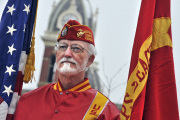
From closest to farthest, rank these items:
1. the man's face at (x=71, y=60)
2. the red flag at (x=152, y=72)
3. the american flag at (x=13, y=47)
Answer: the red flag at (x=152, y=72) → the american flag at (x=13, y=47) → the man's face at (x=71, y=60)

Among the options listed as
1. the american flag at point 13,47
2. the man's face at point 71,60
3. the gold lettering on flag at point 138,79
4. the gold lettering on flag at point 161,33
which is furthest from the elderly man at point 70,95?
the gold lettering on flag at point 161,33

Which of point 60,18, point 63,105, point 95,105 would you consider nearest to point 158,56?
point 95,105

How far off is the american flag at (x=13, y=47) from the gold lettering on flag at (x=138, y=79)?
1.17m

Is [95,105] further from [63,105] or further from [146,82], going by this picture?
[146,82]

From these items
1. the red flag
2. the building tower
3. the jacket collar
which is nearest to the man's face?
the jacket collar

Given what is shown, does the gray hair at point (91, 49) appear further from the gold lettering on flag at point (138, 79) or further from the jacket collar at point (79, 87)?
the gold lettering on flag at point (138, 79)

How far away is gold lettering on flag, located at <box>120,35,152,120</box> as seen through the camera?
2.21 metres

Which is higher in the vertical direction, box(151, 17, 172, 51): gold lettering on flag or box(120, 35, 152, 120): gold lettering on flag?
box(151, 17, 172, 51): gold lettering on flag

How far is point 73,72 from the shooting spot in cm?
294

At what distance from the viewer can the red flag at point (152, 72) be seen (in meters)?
2.19

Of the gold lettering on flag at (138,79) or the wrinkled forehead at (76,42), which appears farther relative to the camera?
the wrinkled forehead at (76,42)

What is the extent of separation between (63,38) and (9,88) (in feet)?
2.49

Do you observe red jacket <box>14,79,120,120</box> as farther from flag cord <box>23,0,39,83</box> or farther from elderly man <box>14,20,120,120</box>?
flag cord <box>23,0,39,83</box>

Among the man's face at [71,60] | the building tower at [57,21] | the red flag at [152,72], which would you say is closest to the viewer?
the red flag at [152,72]
